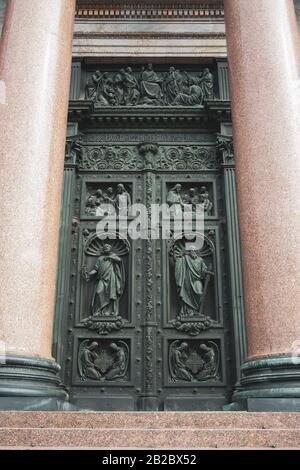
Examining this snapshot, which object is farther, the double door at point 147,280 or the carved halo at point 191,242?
the carved halo at point 191,242

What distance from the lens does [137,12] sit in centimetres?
1038

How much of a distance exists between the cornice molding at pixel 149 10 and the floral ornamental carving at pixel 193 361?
662 centimetres

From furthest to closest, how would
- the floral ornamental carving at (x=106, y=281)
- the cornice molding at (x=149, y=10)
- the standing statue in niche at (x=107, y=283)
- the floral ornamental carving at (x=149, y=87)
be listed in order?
the cornice molding at (x=149, y=10) < the floral ornamental carving at (x=149, y=87) < the standing statue in niche at (x=107, y=283) < the floral ornamental carving at (x=106, y=281)

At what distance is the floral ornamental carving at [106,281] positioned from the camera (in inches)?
331

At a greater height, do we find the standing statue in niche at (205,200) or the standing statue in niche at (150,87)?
the standing statue in niche at (150,87)

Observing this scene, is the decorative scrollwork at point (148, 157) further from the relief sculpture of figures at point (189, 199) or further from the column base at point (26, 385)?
the column base at point (26, 385)

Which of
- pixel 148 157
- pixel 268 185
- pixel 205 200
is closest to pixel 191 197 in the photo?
pixel 205 200

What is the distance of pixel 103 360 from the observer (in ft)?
27.3

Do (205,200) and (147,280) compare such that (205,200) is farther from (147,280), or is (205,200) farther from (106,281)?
(106,281)

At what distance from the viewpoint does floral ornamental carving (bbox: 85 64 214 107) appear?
9898 millimetres

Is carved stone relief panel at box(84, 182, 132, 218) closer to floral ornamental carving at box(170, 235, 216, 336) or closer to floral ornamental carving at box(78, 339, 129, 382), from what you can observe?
floral ornamental carving at box(170, 235, 216, 336)

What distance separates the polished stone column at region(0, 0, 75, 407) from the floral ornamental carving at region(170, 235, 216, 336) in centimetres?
352

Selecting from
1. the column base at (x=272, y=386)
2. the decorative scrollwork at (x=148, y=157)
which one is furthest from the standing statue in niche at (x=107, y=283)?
the column base at (x=272, y=386)

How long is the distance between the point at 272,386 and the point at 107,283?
175 inches
